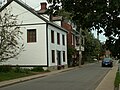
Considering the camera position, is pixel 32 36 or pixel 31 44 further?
pixel 32 36

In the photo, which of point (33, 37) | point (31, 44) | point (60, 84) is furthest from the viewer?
point (33, 37)

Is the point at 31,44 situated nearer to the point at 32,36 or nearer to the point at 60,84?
the point at 32,36

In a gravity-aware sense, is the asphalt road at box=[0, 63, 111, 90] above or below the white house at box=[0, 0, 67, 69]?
below

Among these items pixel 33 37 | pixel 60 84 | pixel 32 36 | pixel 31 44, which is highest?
pixel 32 36

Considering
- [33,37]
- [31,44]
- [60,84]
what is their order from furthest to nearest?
[33,37], [31,44], [60,84]

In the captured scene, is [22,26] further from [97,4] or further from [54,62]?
[97,4]

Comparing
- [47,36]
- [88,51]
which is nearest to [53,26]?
[47,36]

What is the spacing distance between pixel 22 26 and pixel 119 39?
113ft

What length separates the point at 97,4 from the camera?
8.16m

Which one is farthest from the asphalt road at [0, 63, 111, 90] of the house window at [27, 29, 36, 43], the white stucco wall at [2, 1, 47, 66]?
the house window at [27, 29, 36, 43]

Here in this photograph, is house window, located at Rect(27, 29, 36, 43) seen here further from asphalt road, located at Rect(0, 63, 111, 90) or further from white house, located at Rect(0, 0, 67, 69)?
asphalt road, located at Rect(0, 63, 111, 90)

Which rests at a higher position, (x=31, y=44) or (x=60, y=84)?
(x=31, y=44)

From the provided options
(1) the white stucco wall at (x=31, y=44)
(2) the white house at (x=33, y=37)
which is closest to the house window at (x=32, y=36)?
(2) the white house at (x=33, y=37)

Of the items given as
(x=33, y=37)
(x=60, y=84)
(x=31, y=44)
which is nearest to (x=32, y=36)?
(x=33, y=37)
